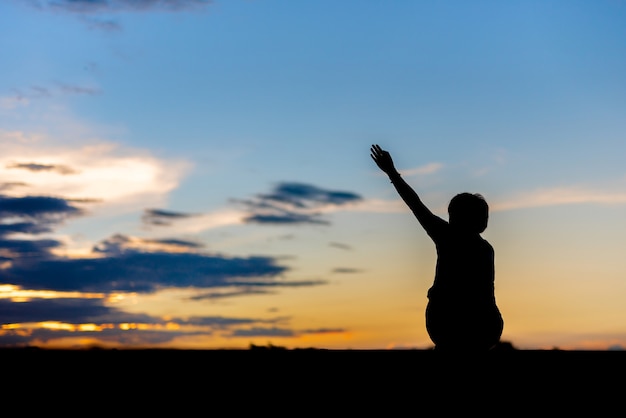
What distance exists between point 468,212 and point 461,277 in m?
0.49

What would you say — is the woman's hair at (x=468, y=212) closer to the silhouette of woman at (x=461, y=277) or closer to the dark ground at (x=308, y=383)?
the silhouette of woman at (x=461, y=277)

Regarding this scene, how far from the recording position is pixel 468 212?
5723mm

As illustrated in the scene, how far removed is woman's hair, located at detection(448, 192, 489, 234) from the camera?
225 inches

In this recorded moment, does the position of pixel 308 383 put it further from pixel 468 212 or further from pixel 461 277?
pixel 468 212

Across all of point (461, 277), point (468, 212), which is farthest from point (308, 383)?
point (468, 212)

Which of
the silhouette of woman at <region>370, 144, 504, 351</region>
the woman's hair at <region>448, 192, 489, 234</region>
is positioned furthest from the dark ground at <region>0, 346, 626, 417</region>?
the woman's hair at <region>448, 192, 489, 234</region>

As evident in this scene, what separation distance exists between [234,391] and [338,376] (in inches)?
41.9

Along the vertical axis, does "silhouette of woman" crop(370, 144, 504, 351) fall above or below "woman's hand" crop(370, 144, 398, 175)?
below

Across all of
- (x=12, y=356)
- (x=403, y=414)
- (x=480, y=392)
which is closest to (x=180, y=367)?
(x=12, y=356)

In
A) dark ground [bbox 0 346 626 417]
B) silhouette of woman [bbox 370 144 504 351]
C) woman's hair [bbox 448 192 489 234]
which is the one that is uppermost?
woman's hair [bbox 448 192 489 234]

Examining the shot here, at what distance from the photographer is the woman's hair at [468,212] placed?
5.73 metres

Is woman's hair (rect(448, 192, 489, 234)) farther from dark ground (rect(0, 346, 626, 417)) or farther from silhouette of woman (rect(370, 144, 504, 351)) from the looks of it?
dark ground (rect(0, 346, 626, 417))

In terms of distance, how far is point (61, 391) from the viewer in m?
6.22

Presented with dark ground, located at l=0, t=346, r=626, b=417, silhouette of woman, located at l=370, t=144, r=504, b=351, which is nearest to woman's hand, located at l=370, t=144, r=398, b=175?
silhouette of woman, located at l=370, t=144, r=504, b=351
